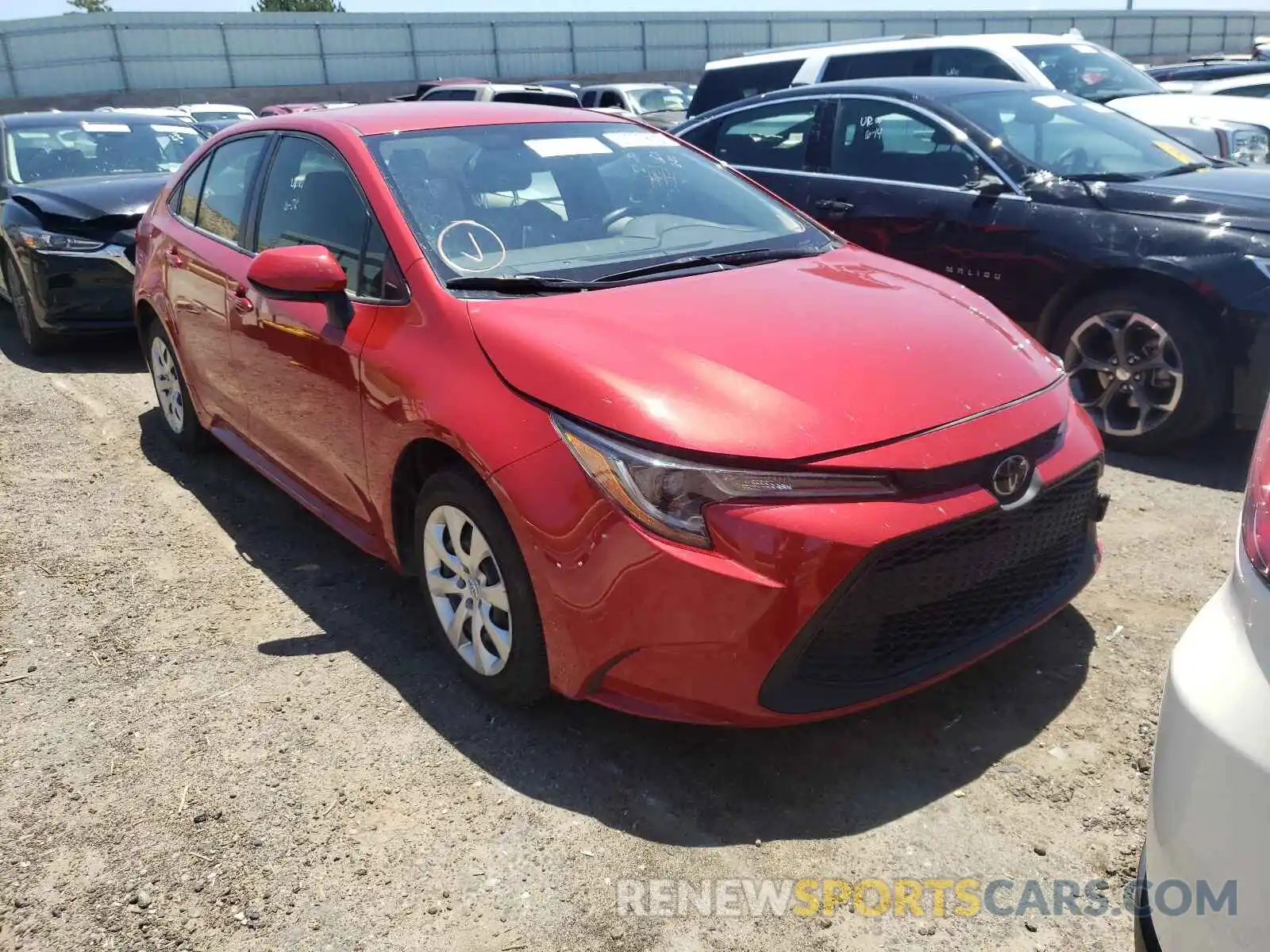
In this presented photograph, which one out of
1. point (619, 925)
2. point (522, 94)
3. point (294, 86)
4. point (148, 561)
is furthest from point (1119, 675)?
point (294, 86)

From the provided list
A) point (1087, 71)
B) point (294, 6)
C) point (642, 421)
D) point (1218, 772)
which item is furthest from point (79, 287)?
point (294, 6)

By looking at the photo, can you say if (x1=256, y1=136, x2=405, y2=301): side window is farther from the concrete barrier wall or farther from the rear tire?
the concrete barrier wall

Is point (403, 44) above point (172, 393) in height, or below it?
above

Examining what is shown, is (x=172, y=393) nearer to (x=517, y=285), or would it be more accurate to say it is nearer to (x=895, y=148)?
(x=517, y=285)

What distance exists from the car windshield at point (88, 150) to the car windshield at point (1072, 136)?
236 inches

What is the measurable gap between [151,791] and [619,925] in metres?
1.33

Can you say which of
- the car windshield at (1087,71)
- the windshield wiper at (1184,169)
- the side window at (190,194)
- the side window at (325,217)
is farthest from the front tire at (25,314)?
the car windshield at (1087,71)

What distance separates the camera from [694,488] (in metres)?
2.38

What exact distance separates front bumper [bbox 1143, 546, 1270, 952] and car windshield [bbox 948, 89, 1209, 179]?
4025 millimetres

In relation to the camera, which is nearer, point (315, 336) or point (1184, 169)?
point (315, 336)

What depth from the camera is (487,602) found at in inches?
113

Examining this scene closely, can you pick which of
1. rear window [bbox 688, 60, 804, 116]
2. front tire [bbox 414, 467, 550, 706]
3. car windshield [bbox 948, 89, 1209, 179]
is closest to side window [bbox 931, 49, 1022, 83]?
rear window [bbox 688, 60, 804, 116]

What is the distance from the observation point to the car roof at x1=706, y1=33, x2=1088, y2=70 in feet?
28.2

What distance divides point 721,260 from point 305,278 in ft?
4.25
